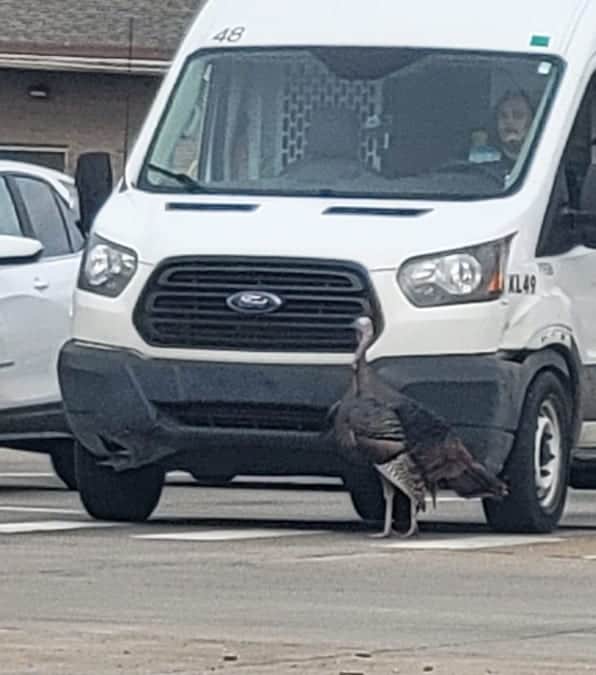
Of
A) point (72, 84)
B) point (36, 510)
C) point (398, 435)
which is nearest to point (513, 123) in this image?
point (398, 435)

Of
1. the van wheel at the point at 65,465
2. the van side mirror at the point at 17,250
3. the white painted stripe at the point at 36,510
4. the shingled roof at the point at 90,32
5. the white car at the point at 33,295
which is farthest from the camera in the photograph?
the shingled roof at the point at 90,32

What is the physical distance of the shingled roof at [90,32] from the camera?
31.8m

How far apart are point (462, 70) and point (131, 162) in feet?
5.45

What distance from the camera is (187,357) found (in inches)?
539

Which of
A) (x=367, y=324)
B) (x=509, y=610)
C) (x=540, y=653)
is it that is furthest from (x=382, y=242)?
(x=540, y=653)

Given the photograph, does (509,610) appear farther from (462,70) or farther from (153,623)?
(462,70)

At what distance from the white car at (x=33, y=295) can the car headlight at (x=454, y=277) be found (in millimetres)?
3410

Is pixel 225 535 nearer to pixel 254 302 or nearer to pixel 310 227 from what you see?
pixel 254 302

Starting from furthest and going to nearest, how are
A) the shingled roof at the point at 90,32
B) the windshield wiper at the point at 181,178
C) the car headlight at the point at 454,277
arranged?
the shingled roof at the point at 90,32 → the windshield wiper at the point at 181,178 → the car headlight at the point at 454,277

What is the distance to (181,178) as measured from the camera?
1430cm

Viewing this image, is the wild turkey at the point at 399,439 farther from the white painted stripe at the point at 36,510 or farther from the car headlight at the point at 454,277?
the white painted stripe at the point at 36,510

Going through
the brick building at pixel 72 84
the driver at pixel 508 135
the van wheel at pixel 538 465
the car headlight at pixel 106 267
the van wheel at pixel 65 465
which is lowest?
the brick building at pixel 72 84

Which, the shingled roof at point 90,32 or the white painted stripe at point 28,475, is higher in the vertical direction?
the white painted stripe at point 28,475

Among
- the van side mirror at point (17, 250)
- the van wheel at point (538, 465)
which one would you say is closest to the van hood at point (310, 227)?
the van wheel at point (538, 465)
